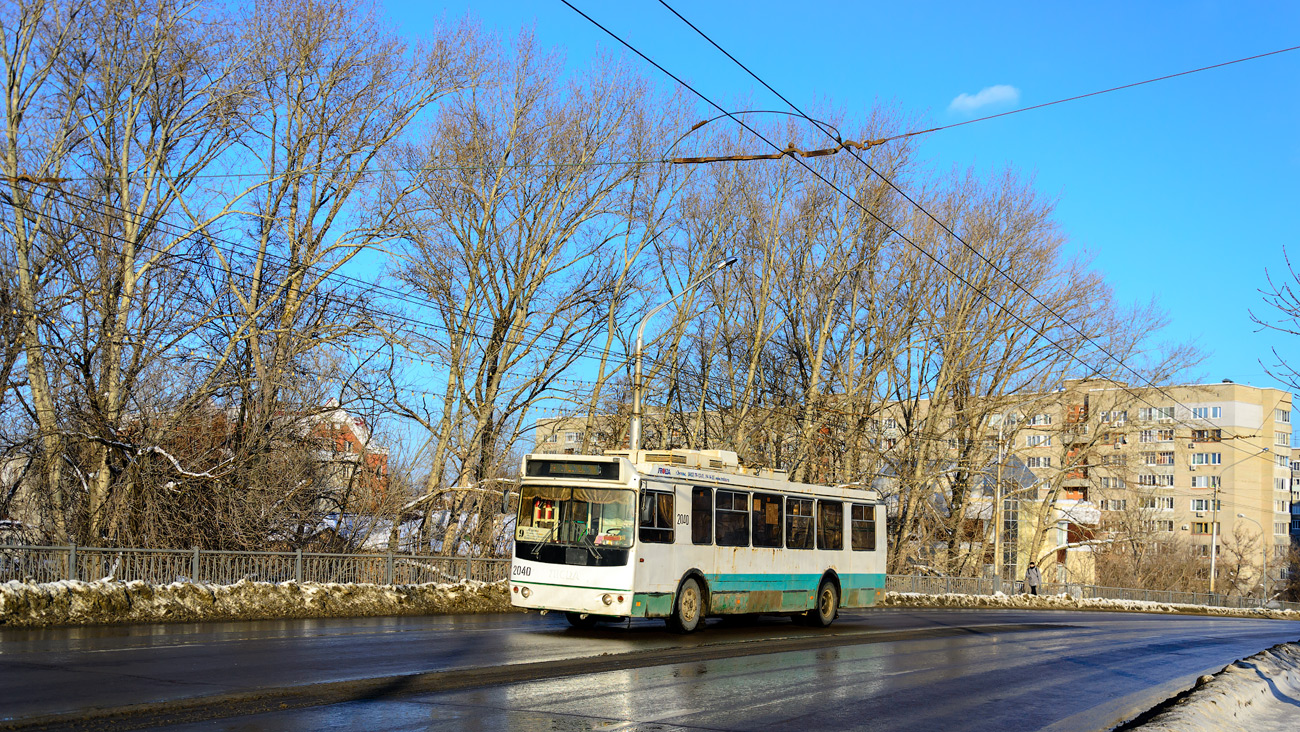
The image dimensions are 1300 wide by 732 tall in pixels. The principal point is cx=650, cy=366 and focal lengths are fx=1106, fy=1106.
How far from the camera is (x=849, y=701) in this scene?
432 inches

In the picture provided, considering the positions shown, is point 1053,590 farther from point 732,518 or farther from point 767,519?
point 732,518

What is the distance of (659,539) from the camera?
17.5 meters

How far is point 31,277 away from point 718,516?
14.5m

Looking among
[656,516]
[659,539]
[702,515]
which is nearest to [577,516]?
[656,516]

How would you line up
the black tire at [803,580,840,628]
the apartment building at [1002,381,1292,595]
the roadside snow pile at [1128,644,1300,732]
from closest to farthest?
1. the roadside snow pile at [1128,644,1300,732]
2. the black tire at [803,580,840,628]
3. the apartment building at [1002,381,1292,595]

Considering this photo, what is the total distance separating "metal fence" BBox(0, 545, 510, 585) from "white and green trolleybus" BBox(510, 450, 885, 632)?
16.8 ft

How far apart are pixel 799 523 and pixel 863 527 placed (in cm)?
293

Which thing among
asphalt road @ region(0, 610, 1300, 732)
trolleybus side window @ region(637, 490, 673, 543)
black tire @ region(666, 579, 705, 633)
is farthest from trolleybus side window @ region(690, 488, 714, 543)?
asphalt road @ region(0, 610, 1300, 732)

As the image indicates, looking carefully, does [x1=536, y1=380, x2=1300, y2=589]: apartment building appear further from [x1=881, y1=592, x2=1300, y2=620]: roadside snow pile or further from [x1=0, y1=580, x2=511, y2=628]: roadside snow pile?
[x1=0, y1=580, x2=511, y2=628]: roadside snow pile

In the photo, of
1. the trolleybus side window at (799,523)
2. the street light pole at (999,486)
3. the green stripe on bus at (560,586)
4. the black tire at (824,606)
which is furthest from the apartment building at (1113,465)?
the black tire at (824,606)

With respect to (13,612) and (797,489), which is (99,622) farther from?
(797,489)

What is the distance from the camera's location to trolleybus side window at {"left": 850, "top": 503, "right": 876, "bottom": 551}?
23.2 meters

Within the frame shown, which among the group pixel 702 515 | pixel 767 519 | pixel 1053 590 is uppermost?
pixel 702 515

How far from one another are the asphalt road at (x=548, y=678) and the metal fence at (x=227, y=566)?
225 centimetres
